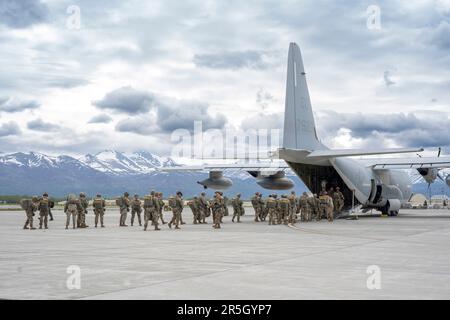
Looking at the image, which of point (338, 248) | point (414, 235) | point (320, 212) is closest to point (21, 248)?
point (338, 248)

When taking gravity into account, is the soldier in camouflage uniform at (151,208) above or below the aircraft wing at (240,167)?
below

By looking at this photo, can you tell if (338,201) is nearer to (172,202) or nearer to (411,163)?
(411,163)

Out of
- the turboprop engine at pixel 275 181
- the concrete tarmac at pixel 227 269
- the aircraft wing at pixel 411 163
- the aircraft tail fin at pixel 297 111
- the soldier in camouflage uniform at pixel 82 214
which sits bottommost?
the concrete tarmac at pixel 227 269

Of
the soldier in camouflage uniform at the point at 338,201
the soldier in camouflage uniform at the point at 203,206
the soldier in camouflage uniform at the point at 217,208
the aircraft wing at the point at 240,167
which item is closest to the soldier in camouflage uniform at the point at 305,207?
the soldier in camouflage uniform at the point at 338,201

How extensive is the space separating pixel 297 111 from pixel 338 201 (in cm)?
592

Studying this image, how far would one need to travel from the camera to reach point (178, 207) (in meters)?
25.1

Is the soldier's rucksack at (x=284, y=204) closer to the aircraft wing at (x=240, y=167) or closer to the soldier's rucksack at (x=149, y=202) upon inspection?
the soldier's rucksack at (x=149, y=202)

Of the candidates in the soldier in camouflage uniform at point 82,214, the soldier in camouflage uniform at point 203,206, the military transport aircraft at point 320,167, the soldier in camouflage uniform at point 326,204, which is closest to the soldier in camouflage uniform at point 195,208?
the soldier in camouflage uniform at point 203,206

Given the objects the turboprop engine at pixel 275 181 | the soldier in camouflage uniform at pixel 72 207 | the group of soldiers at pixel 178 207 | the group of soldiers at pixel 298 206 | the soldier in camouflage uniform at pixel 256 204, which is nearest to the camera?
the soldier in camouflage uniform at pixel 72 207

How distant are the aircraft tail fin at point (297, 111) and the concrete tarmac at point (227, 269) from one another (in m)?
11.8

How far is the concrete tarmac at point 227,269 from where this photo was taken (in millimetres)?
8523

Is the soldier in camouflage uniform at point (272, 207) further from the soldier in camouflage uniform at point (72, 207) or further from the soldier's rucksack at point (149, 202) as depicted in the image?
the soldier in camouflage uniform at point (72, 207)

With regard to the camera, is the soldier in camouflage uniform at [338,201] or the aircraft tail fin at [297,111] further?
the soldier in camouflage uniform at [338,201]

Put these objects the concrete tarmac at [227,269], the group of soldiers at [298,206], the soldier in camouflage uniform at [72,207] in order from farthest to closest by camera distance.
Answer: the group of soldiers at [298,206], the soldier in camouflage uniform at [72,207], the concrete tarmac at [227,269]
